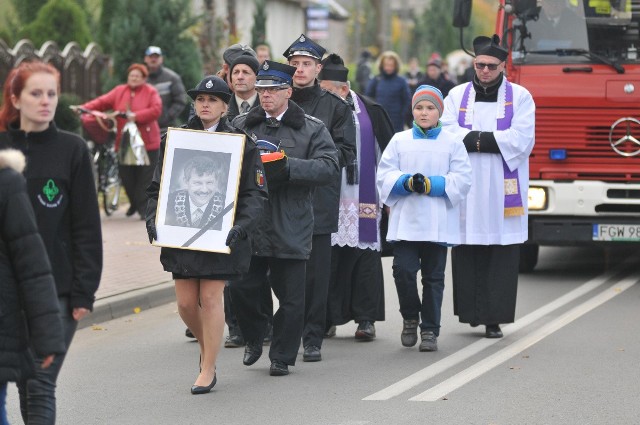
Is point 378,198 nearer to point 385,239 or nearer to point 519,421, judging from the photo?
point 385,239

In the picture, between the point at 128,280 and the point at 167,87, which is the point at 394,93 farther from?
the point at 128,280

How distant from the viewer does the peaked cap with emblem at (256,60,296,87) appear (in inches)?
346

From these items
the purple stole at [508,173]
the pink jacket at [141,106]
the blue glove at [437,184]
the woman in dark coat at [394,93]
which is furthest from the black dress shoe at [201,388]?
the woman in dark coat at [394,93]

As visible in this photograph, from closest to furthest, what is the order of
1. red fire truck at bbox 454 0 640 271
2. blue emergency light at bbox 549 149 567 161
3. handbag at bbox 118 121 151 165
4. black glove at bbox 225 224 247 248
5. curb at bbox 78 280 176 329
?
black glove at bbox 225 224 247 248 → curb at bbox 78 280 176 329 → red fire truck at bbox 454 0 640 271 → blue emergency light at bbox 549 149 567 161 → handbag at bbox 118 121 151 165

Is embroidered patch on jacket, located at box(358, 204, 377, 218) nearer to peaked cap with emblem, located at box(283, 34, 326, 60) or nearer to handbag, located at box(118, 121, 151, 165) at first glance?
peaked cap with emblem, located at box(283, 34, 326, 60)

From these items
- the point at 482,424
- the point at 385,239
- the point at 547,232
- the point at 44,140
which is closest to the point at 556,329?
the point at 385,239

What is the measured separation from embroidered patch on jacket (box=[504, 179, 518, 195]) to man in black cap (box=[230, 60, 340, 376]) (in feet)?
6.07

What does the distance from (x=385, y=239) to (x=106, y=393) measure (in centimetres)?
271

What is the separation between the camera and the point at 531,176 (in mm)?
13055

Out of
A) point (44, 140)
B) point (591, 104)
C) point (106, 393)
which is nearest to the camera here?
point (44, 140)

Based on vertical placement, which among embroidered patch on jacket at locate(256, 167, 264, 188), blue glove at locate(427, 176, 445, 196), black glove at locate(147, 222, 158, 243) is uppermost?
embroidered patch on jacket at locate(256, 167, 264, 188)

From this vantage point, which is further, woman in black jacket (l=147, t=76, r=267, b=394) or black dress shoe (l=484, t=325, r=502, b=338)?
black dress shoe (l=484, t=325, r=502, b=338)

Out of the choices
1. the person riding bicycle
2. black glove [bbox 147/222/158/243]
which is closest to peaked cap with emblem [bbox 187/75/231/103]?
black glove [bbox 147/222/158/243]

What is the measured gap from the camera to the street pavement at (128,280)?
11.6m
